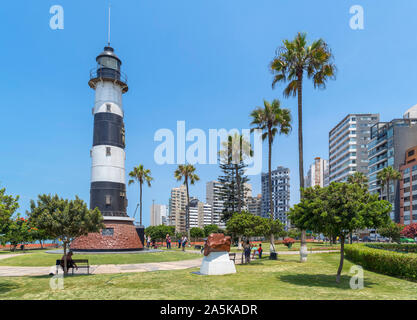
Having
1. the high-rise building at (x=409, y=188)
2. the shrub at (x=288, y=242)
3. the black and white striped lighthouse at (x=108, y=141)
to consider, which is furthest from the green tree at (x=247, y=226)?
the high-rise building at (x=409, y=188)

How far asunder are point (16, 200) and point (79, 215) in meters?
3.40

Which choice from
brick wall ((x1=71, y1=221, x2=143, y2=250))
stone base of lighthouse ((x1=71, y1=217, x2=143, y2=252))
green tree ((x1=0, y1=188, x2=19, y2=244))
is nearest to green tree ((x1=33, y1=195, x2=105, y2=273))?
green tree ((x1=0, y1=188, x2=19, y2=244))

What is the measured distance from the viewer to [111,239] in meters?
32.8

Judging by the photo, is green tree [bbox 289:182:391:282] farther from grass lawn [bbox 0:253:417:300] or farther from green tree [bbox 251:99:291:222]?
green tree [bbox 251:99:291:222]

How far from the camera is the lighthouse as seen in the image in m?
32.9

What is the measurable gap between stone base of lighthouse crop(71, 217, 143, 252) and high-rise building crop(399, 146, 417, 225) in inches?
3181

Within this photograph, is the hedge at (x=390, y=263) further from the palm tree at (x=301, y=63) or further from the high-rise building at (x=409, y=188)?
the high-rise building at (x=409, y=188)

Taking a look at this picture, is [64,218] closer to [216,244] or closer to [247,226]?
[216,244]

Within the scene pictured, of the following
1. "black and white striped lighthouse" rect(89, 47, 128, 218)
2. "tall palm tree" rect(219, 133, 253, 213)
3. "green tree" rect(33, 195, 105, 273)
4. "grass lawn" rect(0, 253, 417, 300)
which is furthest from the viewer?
"tall palm tree" rect(219, 133, 253, 213)

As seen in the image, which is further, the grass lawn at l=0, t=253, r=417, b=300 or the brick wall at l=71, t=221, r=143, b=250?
the brick wall at l=71, t=221, r=143, b=250

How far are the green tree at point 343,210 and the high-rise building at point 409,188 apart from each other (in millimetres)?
86086

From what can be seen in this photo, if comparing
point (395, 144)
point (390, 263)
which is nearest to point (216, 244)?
point (390, 263)

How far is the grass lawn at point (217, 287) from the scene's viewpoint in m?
11.9
